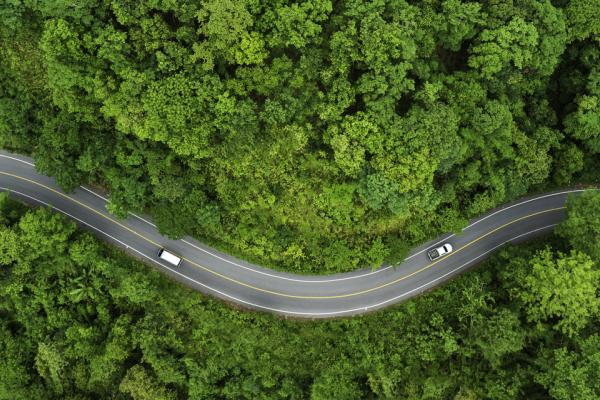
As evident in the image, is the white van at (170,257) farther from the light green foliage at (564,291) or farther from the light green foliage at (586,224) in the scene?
the light green foliage at (586,224)

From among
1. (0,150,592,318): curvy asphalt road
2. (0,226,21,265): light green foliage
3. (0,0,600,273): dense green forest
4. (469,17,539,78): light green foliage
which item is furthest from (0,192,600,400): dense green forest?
(469,17,539,78): light green foliage

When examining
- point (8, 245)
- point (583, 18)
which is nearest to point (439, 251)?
point (583, 18)

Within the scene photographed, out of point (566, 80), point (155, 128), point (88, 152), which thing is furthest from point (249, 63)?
point (566, 80)

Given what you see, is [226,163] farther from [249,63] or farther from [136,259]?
[136,259]

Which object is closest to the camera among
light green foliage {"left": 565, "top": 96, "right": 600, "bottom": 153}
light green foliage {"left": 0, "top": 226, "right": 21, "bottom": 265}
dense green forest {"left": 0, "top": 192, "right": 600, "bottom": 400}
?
light green foliage {"left": 565, "top": 96, "right": 600, "bottom": 153}

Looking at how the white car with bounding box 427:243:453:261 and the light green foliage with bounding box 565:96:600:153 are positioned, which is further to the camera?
the white car with bounding box 427:243:453:261

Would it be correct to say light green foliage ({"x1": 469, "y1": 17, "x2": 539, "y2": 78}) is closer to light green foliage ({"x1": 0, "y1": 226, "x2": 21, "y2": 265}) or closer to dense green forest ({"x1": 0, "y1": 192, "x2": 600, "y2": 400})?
dense green forest ({"x1": 0, "y1": 192, "x2": 600, "y2": 400})

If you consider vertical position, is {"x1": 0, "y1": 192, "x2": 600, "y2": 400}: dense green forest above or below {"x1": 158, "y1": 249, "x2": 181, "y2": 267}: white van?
below
